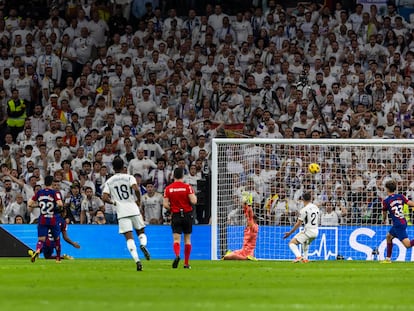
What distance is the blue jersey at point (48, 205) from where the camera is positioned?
26484 millimetres

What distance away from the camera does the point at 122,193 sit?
21172mm

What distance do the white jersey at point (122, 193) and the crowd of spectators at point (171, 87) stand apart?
354 inches

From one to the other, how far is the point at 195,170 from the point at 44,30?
27.6 feet

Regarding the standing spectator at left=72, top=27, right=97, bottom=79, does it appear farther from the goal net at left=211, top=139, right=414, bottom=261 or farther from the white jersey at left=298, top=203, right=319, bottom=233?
the white jersey at left=298, top=203, right=319, bottom=233

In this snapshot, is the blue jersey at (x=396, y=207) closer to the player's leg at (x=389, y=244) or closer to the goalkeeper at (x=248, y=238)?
the player's leg at (x=389, y=244)

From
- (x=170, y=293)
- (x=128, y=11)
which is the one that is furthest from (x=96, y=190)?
(x=170, y=293)

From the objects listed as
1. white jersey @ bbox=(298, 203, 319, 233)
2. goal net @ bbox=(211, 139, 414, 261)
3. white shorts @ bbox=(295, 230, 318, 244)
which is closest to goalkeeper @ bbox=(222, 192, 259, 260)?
goal net @ bbox=(211, 139, 414, 261)

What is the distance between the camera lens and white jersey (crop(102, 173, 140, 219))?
2109 centimetres

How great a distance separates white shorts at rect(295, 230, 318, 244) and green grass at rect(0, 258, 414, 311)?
4795 millimetres

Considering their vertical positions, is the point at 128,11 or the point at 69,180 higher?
the point at 128,11

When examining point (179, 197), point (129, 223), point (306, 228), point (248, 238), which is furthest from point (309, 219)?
point (129, 223)

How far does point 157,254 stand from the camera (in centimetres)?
2989

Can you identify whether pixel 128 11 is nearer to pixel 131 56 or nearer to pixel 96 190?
pixel 131 56

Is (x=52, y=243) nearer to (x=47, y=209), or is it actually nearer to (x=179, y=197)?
(x=47, y=209)
